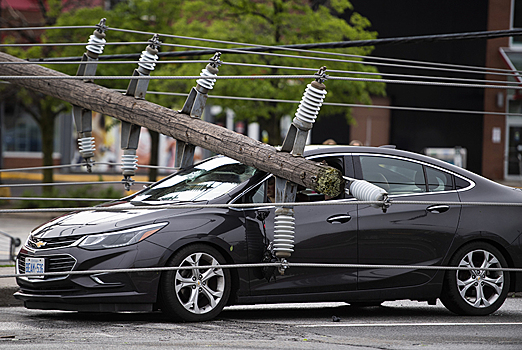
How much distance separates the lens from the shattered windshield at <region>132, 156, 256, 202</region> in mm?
6512

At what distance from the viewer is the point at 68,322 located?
613cm

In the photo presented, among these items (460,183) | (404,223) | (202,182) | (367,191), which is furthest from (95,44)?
(460,183)

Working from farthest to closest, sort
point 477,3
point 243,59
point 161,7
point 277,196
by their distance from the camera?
point 477,3, point 161,7, point 243,59, point 277,196

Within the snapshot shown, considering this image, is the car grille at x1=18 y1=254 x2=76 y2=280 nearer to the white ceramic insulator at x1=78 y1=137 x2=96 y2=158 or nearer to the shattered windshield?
the shattered windshield

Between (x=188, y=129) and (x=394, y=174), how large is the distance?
207 centimetres

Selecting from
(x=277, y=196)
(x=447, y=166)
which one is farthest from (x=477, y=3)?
(x=277, y=196)

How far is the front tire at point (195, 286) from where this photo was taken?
5984mm

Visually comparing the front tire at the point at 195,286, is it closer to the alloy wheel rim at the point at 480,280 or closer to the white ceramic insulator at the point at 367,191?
the white ceramic insulator at the point at 367,191

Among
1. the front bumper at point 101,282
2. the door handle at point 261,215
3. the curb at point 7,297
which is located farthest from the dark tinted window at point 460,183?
the curb at point 7,297

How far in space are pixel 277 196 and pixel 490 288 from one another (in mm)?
2623

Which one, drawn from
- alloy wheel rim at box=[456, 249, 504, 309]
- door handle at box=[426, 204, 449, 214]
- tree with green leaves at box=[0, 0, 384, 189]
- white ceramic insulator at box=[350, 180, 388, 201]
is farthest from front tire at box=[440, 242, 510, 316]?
tree with green leaves at box=[0, 0, 384, 189]

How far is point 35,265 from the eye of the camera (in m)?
6.02

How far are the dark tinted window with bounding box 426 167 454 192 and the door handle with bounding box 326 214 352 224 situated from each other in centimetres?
99

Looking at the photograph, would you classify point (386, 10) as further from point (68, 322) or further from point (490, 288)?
point (68, 322)
